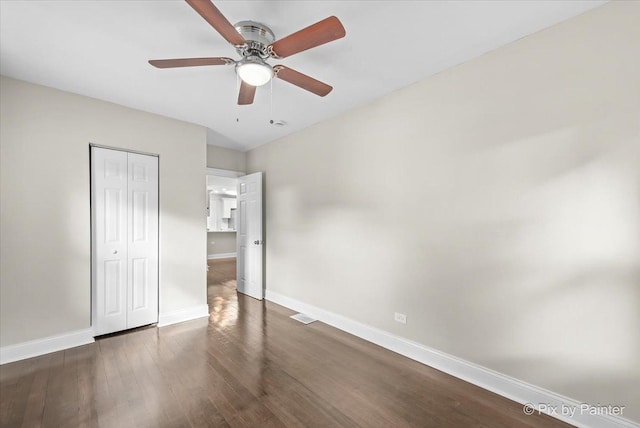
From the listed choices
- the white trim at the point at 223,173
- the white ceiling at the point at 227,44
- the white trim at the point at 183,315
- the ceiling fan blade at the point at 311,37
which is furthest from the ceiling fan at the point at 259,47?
the white trim at the point at 183,315

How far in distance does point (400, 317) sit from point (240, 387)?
1738 millimetres

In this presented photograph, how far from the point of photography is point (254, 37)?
1.98m

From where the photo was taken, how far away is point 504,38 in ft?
6.96

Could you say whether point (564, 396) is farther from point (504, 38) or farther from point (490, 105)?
point (504, 38)

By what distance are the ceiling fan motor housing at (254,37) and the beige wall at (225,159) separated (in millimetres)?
3421

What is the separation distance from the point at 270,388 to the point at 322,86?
260 cm

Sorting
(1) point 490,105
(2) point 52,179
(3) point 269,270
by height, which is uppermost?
(1) point 490,105

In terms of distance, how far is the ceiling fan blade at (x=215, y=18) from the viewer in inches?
52.6

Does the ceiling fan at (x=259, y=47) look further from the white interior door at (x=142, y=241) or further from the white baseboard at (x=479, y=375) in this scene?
the white baseboard at (x=479, y=375)

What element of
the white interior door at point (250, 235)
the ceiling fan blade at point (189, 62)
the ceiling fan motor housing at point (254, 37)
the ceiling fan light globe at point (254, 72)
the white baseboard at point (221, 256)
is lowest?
the white baseboard at point (221, 256)

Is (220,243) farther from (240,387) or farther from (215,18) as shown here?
(215,18)

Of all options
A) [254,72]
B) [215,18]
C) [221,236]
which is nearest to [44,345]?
[254,72]

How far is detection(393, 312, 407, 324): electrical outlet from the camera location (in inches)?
113

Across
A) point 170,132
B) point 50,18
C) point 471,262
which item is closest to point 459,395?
point 471,262
